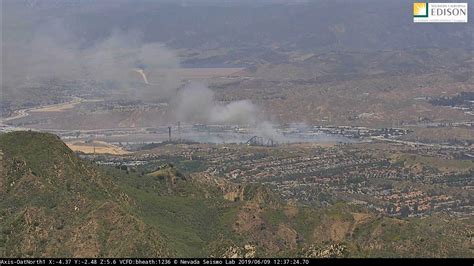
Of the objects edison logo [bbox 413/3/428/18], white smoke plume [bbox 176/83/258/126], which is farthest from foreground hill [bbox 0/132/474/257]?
white smoke plume [bbox 176/83/258/126]

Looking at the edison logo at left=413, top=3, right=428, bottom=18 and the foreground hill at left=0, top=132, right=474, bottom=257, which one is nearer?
the foreground hill at left=0, top=132, right=474, bottom=257

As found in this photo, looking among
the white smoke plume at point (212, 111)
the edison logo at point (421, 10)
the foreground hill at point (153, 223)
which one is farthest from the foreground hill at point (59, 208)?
the white smoke plume at point (212, 111)

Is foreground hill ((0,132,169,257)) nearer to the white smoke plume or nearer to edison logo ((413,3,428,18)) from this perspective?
edison logo ((413,3,428,18))

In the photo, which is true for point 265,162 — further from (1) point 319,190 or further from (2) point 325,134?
(2) point 325,134

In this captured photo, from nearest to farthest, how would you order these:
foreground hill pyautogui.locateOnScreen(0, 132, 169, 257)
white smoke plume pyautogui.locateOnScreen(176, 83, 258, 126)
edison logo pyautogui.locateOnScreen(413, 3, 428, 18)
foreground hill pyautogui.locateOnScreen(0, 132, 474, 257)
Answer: foreground hill pyautogui.locateOnScreen(0, 132, 169, 257) → foreground hill pyautogui.locateOnScreen(0, 132, 474, 257) → edison logo pyautogui.locateOnScreen(413, 3, 428, 18) → white smoke plume pyautogui.locateOnScreen(176, 83, 258, 126)

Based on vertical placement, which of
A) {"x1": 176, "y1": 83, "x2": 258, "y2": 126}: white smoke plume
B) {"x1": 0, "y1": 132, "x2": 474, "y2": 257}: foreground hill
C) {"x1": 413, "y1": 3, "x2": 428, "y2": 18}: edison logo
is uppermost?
{"x1": 413, "y1": 3, "x2": 428, "y2": 18}: edison logo

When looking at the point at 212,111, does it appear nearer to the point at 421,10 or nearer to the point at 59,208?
the point at 421,10

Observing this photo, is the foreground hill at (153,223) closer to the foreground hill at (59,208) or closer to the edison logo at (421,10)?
the foreground hill at (59,208)

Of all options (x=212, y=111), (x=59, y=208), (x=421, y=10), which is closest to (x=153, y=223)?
(x=59, y=208)
